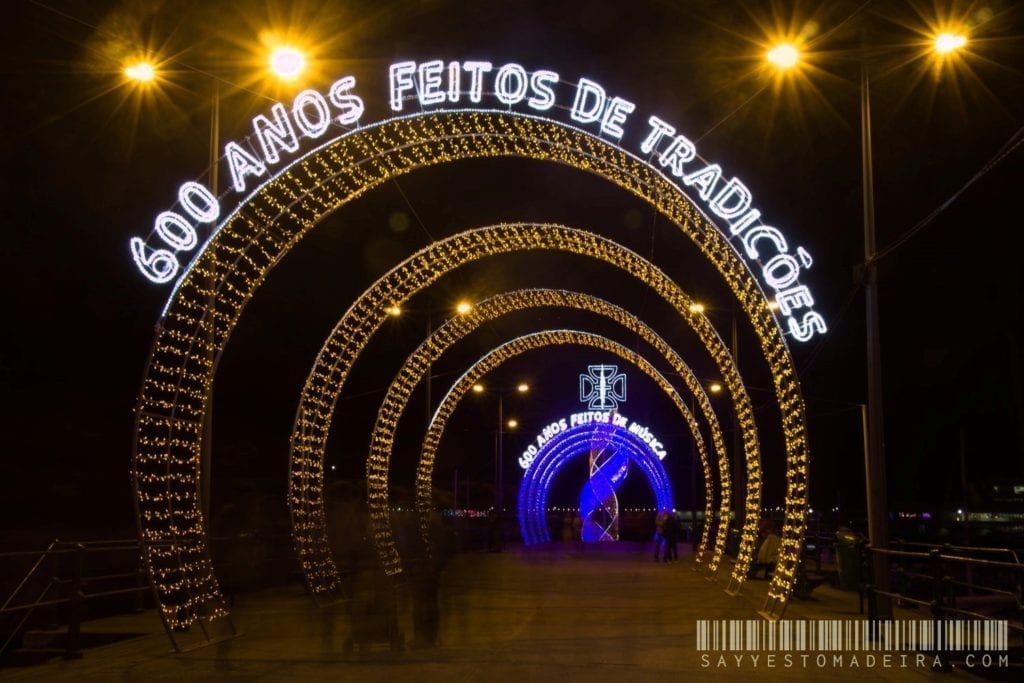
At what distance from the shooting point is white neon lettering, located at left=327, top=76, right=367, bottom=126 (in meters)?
13.3

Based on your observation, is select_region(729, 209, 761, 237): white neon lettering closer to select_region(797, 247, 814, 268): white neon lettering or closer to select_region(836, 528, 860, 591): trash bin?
select_region(797, 247, 814, 268): white neon lettering

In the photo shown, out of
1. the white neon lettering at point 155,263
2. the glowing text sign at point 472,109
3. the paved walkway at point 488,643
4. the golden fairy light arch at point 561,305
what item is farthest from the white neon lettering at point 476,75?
the golden fairy light arch at point 561,305

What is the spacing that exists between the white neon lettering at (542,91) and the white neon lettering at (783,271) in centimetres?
359

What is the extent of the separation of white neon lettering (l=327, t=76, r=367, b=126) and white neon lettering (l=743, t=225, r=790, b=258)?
536cm

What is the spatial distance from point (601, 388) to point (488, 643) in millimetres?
31154

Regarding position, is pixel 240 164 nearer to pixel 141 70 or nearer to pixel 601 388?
pixel 141 70

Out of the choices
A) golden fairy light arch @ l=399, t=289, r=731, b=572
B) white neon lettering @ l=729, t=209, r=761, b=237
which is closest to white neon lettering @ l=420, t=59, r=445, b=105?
white neon lettering @ l=729, t=209, r=761, b=237

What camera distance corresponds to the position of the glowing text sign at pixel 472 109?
1264cm

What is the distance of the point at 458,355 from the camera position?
51.9 metres

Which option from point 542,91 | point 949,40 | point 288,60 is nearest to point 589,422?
point 542,91

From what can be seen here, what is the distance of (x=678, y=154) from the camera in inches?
575

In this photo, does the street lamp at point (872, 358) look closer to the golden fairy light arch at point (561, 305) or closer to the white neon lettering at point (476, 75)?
the white neon lettering at point (476, 75)

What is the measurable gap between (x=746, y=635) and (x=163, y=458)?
7585 mm

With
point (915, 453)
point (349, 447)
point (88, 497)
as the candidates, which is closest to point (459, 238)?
point (88, 497)
